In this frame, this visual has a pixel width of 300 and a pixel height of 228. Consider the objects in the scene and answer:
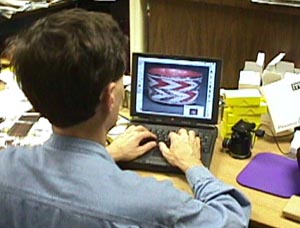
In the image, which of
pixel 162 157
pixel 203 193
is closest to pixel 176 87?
pixel 162 157

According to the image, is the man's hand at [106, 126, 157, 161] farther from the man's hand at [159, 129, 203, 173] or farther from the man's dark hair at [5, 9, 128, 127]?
the man's dark hair at [5, 9, 128, 127]

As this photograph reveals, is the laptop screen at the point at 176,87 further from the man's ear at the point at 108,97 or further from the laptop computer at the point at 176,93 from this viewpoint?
the man's ear at the point at 108,97

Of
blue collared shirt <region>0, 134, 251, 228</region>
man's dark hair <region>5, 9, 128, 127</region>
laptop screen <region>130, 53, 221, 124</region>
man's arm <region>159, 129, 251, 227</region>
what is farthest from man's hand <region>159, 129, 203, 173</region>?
man's dark hair <region>5, 9, 128, 127</region>

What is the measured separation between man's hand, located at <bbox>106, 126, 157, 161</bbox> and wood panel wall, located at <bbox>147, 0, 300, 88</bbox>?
632mm

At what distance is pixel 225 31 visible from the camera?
6.95ft

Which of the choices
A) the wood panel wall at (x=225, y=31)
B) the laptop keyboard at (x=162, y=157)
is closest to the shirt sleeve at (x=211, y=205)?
the laptop keyboard at (x=162, y=157)

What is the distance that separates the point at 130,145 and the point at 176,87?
265 millimetres

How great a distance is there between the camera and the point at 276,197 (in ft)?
4.83

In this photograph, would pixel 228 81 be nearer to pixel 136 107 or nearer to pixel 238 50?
pixel 238 50

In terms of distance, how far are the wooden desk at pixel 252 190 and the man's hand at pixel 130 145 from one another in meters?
0.07

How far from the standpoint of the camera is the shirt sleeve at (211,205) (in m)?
1.04

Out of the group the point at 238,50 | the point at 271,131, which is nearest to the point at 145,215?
the point at 271,131

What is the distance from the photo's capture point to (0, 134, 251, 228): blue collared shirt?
958 mm

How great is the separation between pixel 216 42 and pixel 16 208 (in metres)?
1.35
